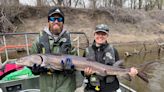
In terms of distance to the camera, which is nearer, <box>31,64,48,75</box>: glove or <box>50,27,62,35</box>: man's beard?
<box>31,64,48,75</box>: glove

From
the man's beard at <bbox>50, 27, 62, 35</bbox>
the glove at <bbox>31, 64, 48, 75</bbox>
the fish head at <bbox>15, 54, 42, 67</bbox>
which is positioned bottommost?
the glove at <bbox>31, 64, 48, 75</bbox>

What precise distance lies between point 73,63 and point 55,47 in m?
0.34

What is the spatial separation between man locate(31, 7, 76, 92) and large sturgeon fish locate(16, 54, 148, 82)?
118 millimetres

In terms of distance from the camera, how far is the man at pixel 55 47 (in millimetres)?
3607

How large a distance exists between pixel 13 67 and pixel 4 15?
16579 mm

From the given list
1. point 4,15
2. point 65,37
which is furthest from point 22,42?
point 65,37

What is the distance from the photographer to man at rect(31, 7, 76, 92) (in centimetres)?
361

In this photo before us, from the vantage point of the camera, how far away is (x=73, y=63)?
3.57 metres

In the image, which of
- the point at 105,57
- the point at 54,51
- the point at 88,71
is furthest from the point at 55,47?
the point at 105,57

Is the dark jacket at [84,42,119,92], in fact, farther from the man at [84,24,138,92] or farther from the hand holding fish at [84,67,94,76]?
the hand holding fish at [84,67,94,76]

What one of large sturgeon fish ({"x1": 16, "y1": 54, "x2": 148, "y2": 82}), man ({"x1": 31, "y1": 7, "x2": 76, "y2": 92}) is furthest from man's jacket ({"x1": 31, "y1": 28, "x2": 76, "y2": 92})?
large sturgeon fish ({"x1": 16, "y1": 54, "x2": 148, "y2": 82})

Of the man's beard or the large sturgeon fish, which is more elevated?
the man's beard

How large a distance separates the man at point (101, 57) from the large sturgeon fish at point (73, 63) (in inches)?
3.2

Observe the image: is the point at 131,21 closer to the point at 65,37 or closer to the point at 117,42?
the point at 117,42
